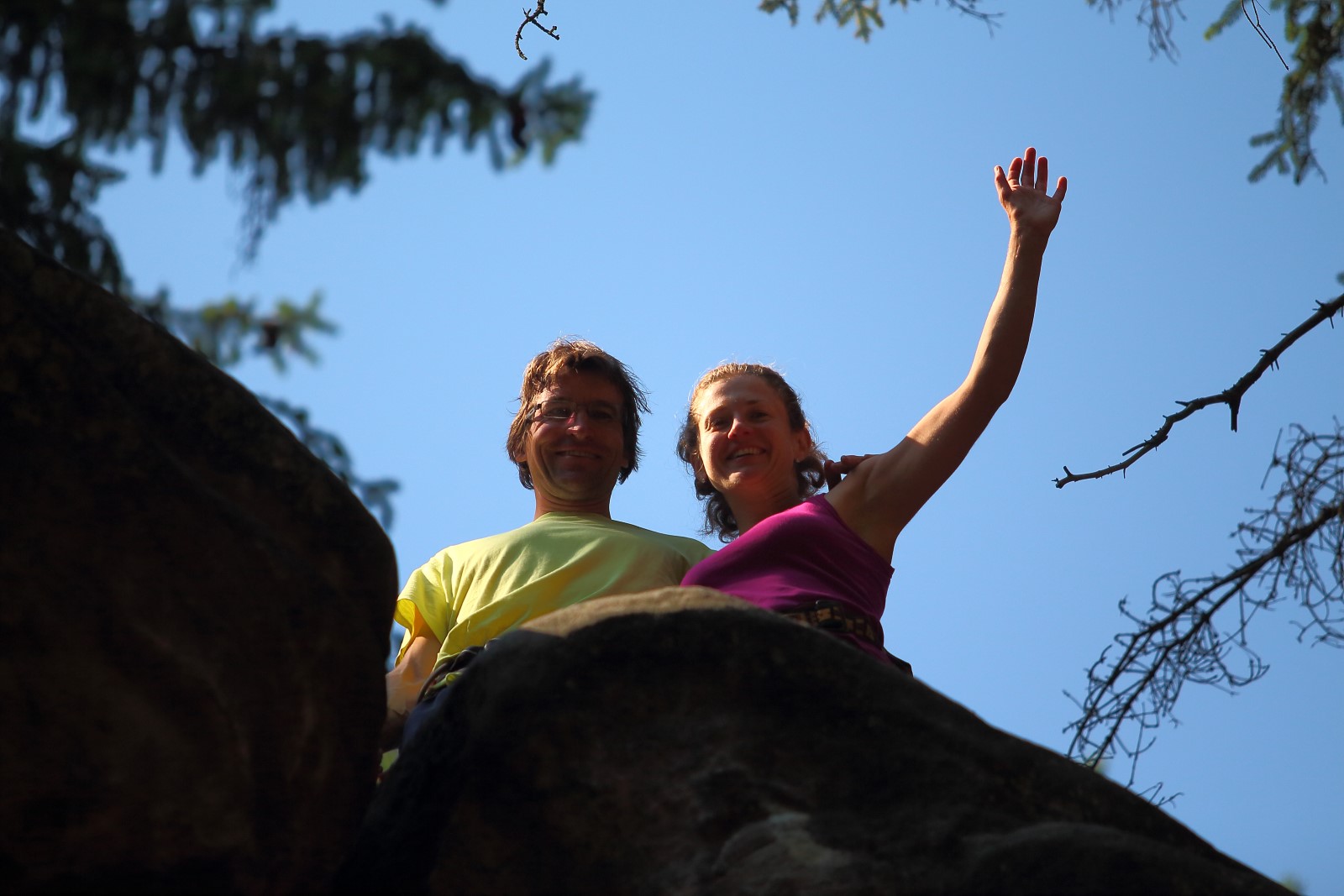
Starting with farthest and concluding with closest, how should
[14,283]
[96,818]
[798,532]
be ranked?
[798,532] < [14,283] < [96,818]

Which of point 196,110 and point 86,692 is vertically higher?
point 196,110

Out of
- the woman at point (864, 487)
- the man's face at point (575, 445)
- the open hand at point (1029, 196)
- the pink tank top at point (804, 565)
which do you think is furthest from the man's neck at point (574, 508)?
the open hand at point (1029, 196)

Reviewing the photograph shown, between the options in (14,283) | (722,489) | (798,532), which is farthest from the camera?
(722,489)

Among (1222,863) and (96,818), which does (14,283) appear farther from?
(1222,863)

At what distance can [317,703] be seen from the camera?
9.52 feet

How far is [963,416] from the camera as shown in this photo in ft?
13.8

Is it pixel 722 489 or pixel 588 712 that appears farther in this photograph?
pixel 722 489

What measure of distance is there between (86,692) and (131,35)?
1.33m

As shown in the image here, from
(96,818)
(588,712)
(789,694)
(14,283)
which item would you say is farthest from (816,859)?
(14,283)

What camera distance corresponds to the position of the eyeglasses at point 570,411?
5312mm

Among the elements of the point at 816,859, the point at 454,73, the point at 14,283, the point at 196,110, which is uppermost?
the point at 454,73

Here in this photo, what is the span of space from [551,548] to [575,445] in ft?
2.27

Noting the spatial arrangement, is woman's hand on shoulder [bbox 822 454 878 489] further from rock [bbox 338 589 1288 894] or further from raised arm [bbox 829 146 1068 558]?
rock [bbox 338 589 1288 894]

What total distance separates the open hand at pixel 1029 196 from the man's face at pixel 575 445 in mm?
1804
